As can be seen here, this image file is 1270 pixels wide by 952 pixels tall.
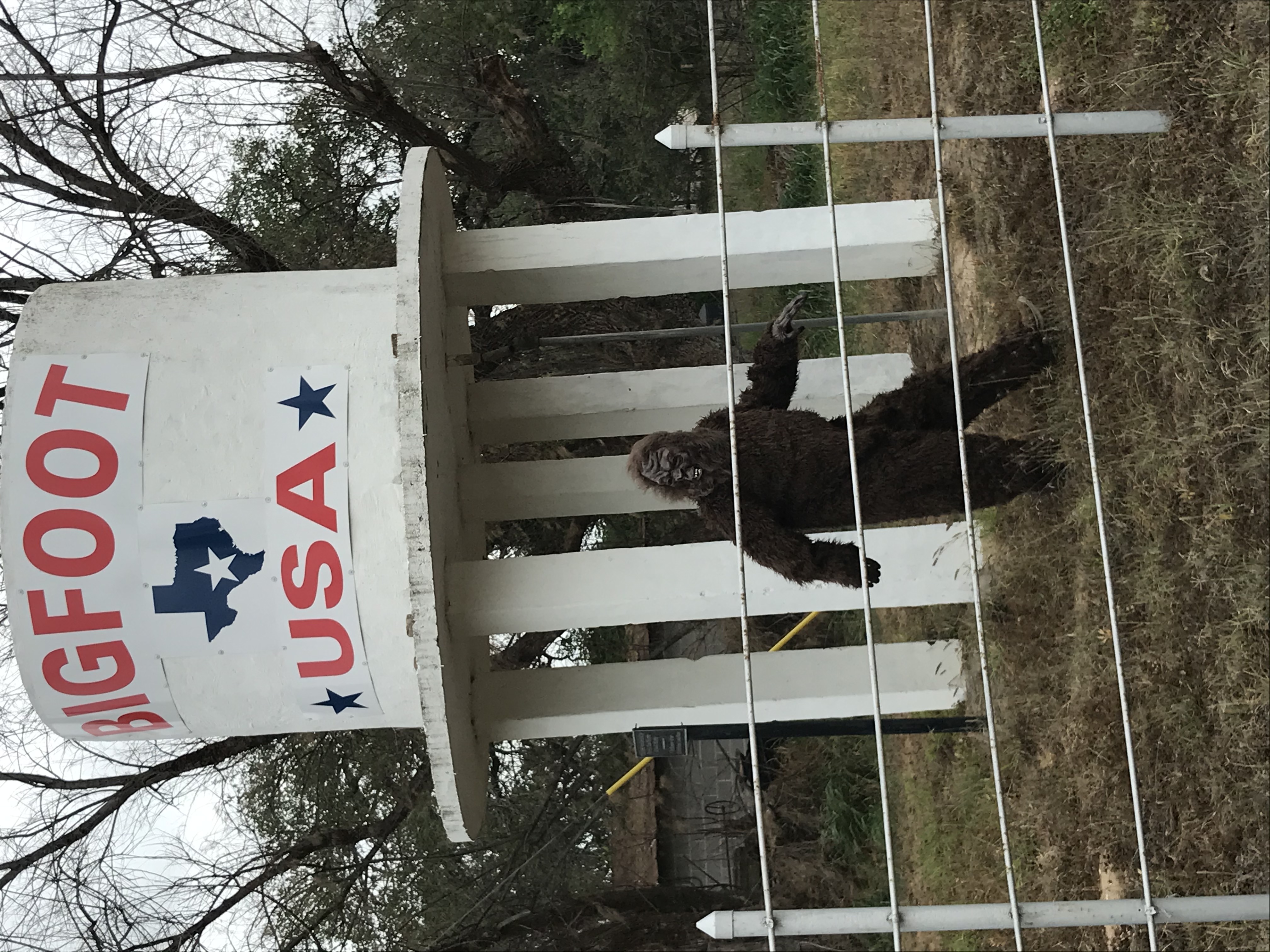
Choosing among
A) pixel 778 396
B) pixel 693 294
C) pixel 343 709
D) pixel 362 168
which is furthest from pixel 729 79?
pixel 343 709

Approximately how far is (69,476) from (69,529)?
0.23 m

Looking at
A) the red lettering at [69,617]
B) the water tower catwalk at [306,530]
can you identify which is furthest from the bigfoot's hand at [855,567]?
the red lettering at [69,617]

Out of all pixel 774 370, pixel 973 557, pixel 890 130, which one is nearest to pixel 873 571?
pixel 973 557

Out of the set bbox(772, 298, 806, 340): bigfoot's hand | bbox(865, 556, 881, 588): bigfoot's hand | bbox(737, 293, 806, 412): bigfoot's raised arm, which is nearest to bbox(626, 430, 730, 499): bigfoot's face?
bbox(737, 293, 806, 412): bigfoot's raised arm

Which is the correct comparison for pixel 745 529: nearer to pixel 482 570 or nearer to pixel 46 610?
pixel 482 570

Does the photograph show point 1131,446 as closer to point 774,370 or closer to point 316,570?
point 774,370

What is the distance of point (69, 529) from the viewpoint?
5066mm

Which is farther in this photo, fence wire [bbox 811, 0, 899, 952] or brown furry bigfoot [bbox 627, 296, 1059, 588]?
brown furry bigfoot [bbox 627, 296, 1059, 588]

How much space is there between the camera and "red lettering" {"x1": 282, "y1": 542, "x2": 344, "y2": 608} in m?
5.16

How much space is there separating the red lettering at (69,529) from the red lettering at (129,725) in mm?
812

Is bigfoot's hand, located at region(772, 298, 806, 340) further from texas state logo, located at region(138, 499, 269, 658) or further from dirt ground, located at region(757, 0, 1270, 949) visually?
texas state logo, located at region(138, 499, 269, 658)

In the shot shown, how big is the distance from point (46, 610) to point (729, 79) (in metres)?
10.8

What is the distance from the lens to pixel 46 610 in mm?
5109

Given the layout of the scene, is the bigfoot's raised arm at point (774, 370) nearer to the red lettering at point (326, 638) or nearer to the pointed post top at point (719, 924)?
the red lettering at point (326, 638)
